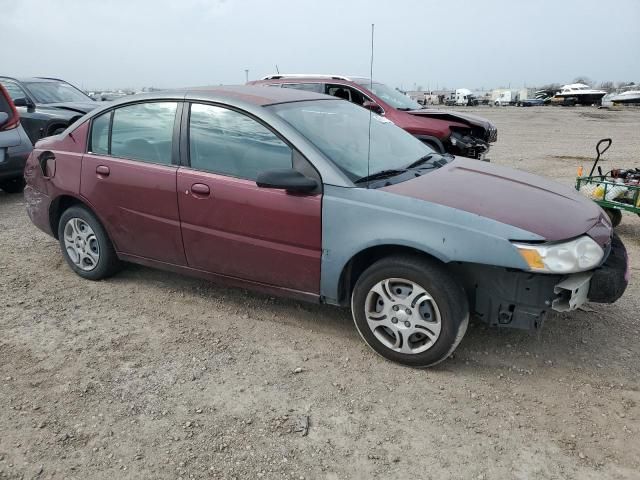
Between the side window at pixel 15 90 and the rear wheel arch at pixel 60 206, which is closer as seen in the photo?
the rear wheel arch at pixel 60 206

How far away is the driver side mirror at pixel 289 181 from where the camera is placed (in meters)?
3.21

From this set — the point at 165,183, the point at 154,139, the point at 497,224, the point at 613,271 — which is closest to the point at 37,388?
the point at 165,183

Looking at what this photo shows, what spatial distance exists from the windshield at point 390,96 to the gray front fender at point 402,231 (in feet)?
20.2

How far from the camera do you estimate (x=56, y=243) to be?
5.64 metres

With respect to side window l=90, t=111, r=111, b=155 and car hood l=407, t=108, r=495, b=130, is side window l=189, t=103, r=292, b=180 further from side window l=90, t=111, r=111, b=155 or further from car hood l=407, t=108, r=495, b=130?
car hood l=407, t=108, r=495, b=130

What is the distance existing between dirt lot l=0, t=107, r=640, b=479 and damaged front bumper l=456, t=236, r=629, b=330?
16.6 inches

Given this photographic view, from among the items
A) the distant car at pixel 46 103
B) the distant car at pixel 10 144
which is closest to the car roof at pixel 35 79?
the distant car at pixel 46 103

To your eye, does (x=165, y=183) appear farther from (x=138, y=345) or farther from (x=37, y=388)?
(x=37, y=388)

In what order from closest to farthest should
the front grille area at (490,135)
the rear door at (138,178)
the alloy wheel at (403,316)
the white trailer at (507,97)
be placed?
1. the alloy wheel at (403,316)
2. the rear door at (138,178)
3. the front grille area at (490,135)
4. the white trailer at (507,97)

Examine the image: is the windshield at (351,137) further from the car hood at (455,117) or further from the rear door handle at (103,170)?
the car hood at (455,117)

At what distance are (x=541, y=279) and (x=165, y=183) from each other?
257 centimetres

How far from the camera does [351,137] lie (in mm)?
3756

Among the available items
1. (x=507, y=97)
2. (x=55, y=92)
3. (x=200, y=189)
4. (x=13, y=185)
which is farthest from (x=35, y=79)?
(x=507, y=97)

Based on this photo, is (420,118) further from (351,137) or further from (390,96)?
(351,137)
